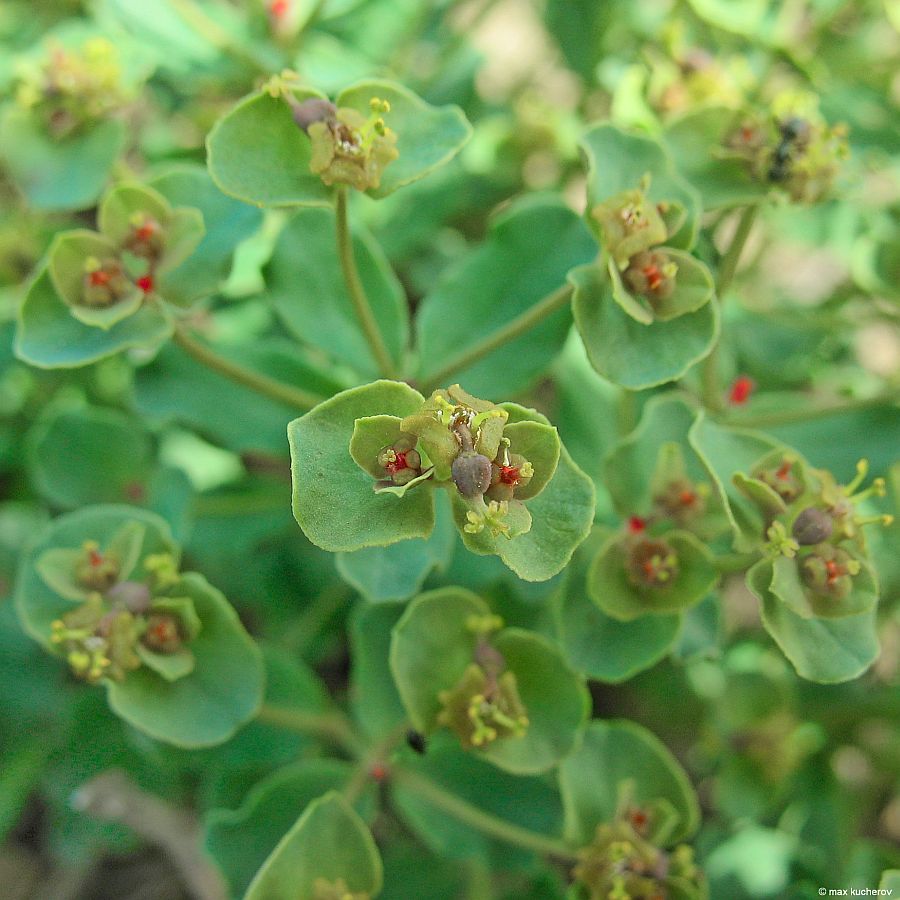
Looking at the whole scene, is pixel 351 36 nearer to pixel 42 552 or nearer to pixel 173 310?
pixel 173 310

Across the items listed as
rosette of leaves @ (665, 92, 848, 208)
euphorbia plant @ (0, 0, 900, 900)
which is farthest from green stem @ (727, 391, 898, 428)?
rosette of leaves @ (665, 92, 848, 208)

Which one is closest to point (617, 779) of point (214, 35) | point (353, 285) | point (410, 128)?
point (353, 285)

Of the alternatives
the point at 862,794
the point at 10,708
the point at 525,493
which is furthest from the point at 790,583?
the point at 10,708

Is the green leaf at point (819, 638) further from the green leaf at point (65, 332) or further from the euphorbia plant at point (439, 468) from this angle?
the green leaf at point (65, 332)

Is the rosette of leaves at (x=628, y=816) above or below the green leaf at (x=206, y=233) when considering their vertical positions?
below

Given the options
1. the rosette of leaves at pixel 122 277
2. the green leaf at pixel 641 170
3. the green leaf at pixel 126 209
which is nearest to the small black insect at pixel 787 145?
the green leaf at pixel 641 170

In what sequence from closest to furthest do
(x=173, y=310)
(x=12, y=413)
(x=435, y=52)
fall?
(x=173, y=310) → (x=12, y=413) → (x=435, y=52)
